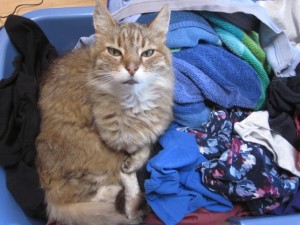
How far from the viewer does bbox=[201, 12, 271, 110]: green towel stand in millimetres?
1223

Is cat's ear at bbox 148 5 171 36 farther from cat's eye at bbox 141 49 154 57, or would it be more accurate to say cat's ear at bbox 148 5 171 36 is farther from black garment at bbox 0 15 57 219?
black garment at bbox 0 15 57 219

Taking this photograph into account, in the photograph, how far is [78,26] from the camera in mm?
1540

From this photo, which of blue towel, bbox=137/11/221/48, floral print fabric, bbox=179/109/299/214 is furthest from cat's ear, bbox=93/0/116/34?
floral print fabric, bbox=179/109/299/214

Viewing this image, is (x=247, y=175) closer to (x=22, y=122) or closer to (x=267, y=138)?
(x=267, y=138)

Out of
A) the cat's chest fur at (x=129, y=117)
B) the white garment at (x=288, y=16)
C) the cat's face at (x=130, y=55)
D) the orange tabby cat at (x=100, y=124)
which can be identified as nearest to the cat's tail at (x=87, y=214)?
the orange tabby cat at (x=100, y=124)

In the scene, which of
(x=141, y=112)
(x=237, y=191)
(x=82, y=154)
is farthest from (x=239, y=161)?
(x=82, y=154)

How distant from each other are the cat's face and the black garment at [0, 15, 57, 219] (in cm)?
34

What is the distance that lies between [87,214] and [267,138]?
65 cm

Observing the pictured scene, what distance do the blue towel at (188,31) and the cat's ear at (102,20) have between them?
0.30m

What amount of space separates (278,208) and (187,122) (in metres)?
0.43

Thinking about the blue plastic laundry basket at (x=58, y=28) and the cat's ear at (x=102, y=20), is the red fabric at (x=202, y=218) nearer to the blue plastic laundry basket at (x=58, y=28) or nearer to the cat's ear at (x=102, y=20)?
the cat's ear at (x=102, y=20)

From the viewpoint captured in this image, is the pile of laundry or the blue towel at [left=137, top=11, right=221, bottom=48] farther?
the blue towel at [left=137, top=11, right=221, bottom=48]

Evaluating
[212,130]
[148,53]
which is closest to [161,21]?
[148,53]

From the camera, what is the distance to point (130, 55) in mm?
921
